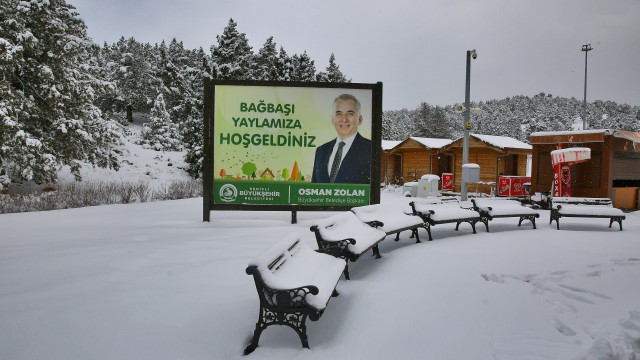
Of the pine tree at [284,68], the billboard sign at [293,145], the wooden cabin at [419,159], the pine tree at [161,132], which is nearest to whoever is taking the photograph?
the billboard sign at [293,145]

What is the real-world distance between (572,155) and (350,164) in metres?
9.18

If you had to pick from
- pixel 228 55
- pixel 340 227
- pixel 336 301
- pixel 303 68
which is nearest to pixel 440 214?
pixel 340 227

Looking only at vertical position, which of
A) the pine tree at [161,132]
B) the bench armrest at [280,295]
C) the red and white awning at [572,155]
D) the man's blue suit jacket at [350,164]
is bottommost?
the bench armrest at [280,295]

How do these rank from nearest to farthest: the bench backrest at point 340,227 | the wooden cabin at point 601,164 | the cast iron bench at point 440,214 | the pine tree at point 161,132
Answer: the bench backrest at point 340,227 → the cast iron bench at point 440,214 → the wooden cabin at point 601,164 → the pine tree at point 161,132

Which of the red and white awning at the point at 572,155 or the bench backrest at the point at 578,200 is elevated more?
the red and white awning at the point at 572,155

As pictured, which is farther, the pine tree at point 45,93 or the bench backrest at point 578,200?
the pine tree at point 45,93

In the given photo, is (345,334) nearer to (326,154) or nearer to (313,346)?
(313,346)

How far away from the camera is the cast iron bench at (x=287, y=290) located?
11.8ft

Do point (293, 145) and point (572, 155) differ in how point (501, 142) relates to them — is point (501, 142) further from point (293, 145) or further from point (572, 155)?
point (293, 145)

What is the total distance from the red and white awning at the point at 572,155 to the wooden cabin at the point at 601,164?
1330mm

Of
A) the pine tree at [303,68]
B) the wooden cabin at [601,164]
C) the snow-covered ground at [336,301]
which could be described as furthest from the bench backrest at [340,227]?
the pine tree at [303,68]

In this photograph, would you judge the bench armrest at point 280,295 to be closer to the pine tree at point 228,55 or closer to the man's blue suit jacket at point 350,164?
the man's blue suit jacket at point 350,164

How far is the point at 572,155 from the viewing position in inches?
564

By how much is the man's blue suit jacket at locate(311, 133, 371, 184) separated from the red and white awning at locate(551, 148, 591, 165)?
8.59 m
